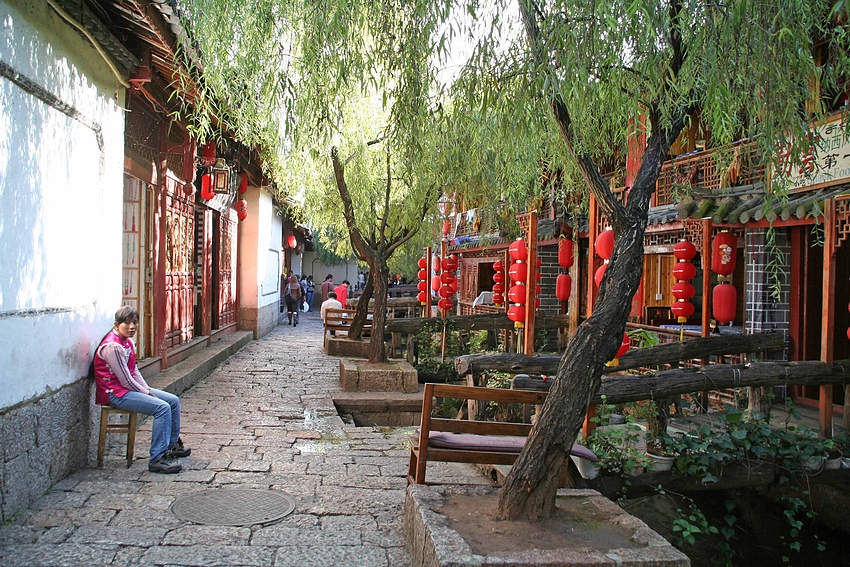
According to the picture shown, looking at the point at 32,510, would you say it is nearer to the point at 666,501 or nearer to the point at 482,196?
the point at 666,501

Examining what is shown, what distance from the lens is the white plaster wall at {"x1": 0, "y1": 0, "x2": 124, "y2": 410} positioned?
4230 mm

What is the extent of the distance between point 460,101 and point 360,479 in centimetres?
300

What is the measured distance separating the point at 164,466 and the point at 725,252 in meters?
6.38

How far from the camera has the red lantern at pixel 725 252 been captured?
8164 millimetres

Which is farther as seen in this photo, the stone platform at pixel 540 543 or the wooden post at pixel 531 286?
the wooden post at pixel 531 286

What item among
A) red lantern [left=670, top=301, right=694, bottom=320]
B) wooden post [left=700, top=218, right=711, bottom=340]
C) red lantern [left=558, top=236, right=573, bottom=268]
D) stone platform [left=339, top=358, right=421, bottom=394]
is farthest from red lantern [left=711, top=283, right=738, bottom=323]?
stone platform [left=339, top=358, right=421, bottom=394]

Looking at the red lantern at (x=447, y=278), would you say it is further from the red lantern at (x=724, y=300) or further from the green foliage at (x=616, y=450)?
the green foliage at (x=616, y=450)

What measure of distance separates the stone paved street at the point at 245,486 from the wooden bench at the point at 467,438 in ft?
1.77

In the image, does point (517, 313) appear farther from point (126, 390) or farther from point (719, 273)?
point (126, 390)

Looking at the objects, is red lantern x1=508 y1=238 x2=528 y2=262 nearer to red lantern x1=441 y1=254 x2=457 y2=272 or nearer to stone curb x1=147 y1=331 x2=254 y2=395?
stone curb x1=147 y1=331 x2=254 y2=395

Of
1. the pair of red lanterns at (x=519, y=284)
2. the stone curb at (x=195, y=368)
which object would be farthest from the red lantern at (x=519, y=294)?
the stone curb at (x=195, y=368)

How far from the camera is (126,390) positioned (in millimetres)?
5520

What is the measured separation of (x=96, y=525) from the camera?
169 inches

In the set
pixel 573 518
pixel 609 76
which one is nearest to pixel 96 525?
pixel 573 518
